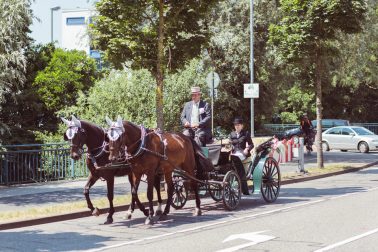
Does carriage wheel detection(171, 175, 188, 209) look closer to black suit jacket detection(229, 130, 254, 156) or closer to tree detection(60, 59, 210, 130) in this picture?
black suit jacket detection(229, 130, 254, 156)

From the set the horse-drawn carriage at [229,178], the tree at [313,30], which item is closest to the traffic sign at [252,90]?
the tree at [313,30]

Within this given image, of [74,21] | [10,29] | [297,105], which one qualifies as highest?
[74,21]

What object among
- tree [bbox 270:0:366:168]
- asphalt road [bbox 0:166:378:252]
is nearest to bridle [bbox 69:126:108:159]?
asphalt road [bbox 0:166:378:252]

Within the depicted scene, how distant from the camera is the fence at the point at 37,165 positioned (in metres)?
17.2

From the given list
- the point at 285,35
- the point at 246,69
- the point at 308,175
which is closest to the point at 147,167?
the point at 308,175

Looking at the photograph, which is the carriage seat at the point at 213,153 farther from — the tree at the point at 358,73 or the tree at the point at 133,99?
the tree at the point at 358,73

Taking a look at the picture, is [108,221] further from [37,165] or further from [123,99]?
[123,99]

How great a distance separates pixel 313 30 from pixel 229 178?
35.3 ft

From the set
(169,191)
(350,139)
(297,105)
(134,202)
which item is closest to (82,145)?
(134,202)

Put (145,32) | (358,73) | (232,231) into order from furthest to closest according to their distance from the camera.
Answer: (358,73), (145,32), (232,231)

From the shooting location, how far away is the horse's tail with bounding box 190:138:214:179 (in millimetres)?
12445

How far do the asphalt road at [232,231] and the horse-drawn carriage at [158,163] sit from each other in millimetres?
424

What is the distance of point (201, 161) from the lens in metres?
12.4

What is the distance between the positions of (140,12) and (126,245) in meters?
8.11
